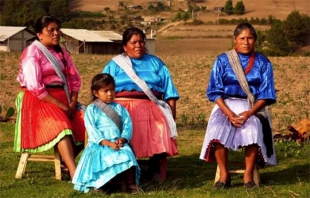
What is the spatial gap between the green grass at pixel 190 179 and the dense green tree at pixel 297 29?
52272 mm

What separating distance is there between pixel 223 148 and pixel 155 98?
3.41 feet

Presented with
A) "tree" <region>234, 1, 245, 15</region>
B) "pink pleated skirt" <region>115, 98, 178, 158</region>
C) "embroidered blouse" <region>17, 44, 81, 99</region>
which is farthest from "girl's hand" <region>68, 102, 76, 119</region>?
"tree" <region>234, 1, 245, 15</region>

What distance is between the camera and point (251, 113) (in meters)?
7.21

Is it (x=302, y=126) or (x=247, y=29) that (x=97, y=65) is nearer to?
(x=302, y=126)

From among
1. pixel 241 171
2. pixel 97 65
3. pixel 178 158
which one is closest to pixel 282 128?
pixel 178 158

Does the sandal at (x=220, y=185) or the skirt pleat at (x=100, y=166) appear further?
the sandal at (x=220, y=185)

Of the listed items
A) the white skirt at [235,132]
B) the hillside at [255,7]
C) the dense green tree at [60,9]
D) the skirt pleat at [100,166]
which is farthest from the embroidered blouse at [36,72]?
the dense green tree at [60,9]

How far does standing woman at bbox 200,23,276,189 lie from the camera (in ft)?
23.6

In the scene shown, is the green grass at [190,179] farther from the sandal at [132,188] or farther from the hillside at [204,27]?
the hillside at [204,27]

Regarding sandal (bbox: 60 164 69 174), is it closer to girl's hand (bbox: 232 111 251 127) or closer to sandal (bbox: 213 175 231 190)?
sandal (bbox: 213 175 231 190)

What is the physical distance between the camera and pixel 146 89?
7.75 metres

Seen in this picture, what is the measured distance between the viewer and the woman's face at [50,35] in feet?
25.2

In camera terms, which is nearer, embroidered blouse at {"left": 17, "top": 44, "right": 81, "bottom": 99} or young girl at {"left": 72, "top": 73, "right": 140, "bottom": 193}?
young girl at {"left": 72, "top": 73, "right": 140, "bottom": 193}

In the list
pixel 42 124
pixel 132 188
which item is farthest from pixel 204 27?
pixel 132 188
